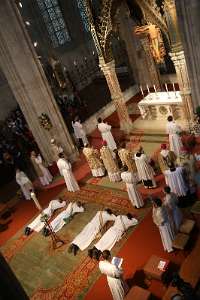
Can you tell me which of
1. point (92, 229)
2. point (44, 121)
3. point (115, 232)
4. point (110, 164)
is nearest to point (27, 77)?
point (44, 121)

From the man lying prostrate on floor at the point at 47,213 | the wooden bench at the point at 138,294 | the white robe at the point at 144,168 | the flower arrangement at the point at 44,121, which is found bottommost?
the man lying prostrate on floor at the point at 47,213

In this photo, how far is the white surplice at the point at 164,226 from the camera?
8445mm

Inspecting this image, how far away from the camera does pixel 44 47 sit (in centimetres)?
2256

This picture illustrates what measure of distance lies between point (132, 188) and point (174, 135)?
8.41ft

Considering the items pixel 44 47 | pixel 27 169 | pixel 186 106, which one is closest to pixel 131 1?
pixel 186 106

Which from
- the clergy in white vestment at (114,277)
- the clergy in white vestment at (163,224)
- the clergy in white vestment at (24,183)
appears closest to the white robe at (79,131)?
the clergy in white vestment at (24,183)

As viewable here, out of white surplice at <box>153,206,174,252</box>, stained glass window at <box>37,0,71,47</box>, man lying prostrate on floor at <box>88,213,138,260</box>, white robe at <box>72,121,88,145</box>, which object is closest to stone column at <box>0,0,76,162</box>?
white robe at <box>72,121,88,145</box>

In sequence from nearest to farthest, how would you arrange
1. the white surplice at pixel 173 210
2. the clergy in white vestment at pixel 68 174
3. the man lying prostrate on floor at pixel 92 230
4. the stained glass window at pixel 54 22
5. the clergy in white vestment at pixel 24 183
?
the white surplice at pixel 173 210 → the man lying prostrate on floor at pixel 92 230 → the clergy in white vestment at pixel 68 174 → the clergy in white vestment at pixel 24 183 → the stained glass window at pixel 54 22

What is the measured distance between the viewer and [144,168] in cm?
1102

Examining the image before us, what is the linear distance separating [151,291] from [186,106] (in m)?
6.39

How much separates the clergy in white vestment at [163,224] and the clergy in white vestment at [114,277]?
1377mm

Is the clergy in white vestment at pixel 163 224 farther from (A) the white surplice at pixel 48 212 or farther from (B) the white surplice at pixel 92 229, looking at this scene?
(A) the white surplice at pixel 48 212

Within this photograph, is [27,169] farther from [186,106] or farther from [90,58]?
[90,58]

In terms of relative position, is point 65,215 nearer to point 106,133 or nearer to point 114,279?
point 114,279
